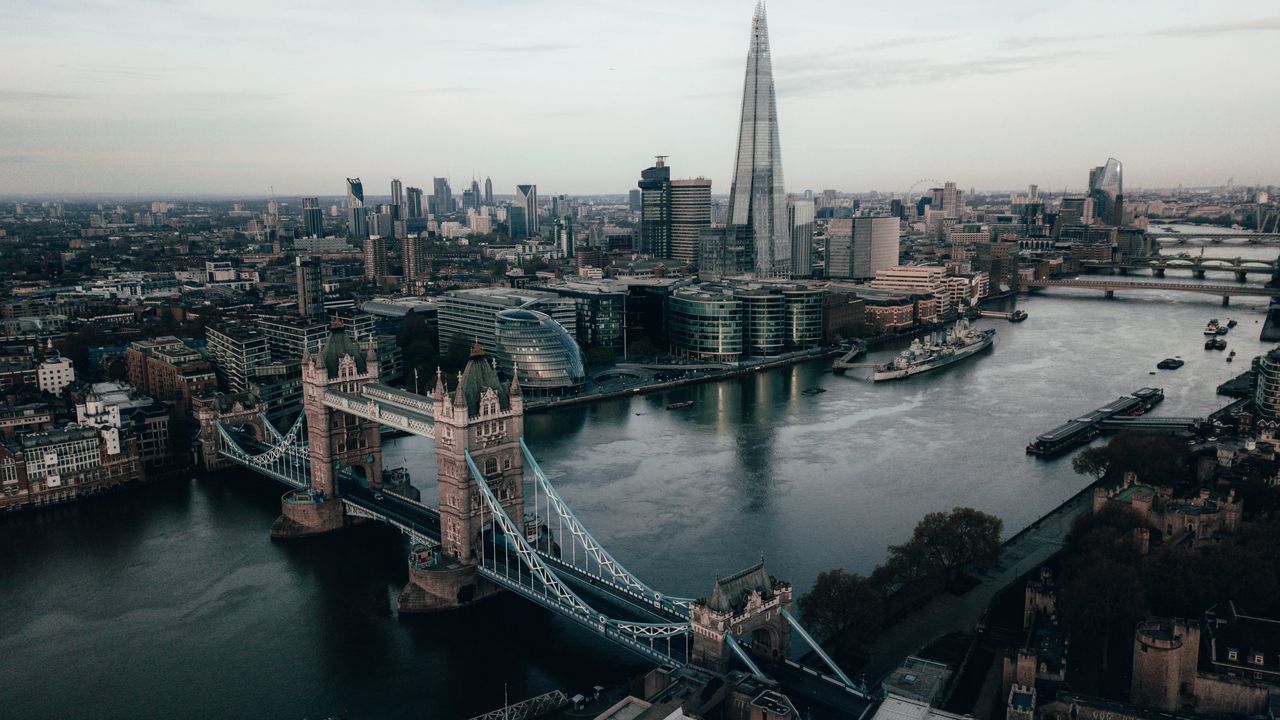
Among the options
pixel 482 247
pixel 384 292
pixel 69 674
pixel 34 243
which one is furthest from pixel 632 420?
pixel 34 243

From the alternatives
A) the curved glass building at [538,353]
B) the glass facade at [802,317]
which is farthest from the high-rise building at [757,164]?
the curved glass building at [538,353]

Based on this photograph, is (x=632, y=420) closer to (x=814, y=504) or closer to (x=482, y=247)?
(x=814, y=504)

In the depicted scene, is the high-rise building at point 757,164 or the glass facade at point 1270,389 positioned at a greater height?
the high-rise building at point 757,164

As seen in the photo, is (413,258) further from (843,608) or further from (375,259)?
(843,608)

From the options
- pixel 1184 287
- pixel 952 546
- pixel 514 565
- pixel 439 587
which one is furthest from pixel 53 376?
pixel 1184 287

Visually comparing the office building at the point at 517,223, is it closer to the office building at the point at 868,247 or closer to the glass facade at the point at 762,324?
the office building at the point at 868,247

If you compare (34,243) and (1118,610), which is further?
(34,243)
